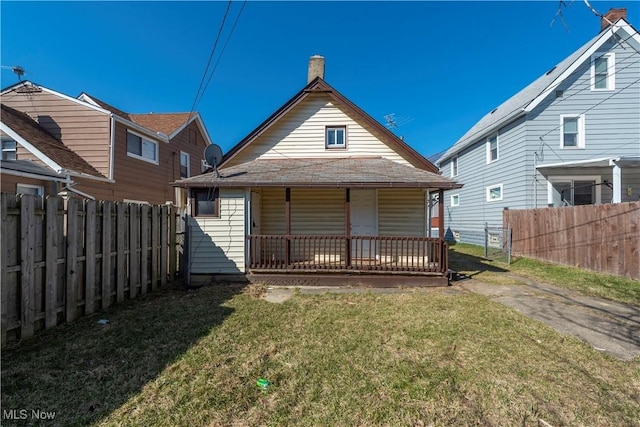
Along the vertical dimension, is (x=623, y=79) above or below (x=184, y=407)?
above

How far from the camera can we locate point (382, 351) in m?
3.79

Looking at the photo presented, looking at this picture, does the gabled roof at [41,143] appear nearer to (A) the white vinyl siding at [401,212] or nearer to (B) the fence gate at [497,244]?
(A) the white vinyl siding at [401,212]

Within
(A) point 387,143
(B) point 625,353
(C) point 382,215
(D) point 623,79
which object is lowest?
(B) point 625,353

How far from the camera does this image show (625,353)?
3.80 m

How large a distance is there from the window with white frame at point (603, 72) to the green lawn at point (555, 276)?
790 cm

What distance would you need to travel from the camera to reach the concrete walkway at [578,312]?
4152 mm

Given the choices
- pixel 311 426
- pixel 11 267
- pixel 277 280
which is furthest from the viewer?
pixel 277 280

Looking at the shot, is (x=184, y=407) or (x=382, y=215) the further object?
(x=382, y=215)

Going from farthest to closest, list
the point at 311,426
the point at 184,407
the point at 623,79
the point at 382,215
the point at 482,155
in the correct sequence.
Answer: the point at 482,155
the point at 623,79
the point at 382,215
the point at 184,407
the point at 311,426

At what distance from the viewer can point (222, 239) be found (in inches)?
310

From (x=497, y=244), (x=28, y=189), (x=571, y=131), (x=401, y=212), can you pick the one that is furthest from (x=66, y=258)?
(x=571, y=131)

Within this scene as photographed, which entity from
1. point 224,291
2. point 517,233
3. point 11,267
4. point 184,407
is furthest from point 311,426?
point 517,233

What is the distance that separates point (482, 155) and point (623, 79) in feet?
18.5

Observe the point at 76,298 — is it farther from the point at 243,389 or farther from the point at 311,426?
the point at 311,426
